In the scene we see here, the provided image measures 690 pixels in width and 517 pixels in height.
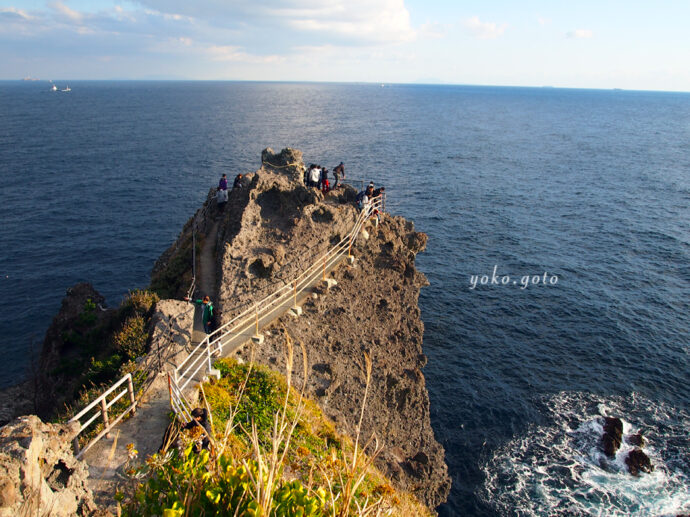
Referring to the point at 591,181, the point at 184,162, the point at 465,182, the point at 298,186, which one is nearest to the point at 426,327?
the point at 298,186

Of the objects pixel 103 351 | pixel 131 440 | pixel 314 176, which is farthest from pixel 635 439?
pixel 103 351

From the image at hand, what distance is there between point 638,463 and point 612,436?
1834 millimetres

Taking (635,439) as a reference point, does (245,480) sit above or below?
above

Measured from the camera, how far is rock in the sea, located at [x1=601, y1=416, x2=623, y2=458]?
2653 cm

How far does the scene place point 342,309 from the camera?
23.1 m

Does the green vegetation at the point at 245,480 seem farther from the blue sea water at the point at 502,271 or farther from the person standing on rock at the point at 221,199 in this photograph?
the person standing on rock at the point at 221,199

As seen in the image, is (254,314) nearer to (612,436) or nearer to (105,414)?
(105,414)

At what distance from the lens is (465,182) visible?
76.4 m

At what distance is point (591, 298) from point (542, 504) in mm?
23811

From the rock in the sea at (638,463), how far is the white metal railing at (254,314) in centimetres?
2043

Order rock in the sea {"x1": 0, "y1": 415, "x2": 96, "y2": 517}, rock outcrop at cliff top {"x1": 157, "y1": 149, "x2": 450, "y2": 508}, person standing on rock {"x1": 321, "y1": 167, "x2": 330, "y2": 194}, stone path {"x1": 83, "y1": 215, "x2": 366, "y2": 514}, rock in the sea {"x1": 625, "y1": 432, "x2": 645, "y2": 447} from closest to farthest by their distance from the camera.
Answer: rock in the sea {"x1": 0, "y1": 415, "x2": 96, "y2": 517} < stone path {"x1": 83, "y1": 215, "x2": 366, "y2": 514} < rock outcrop at cliff top {"x1": 157, "y1": 149, "x2": 450, "y2": 508} < rock in the sea {"x1": 625, "y1": 432, "x2": 645, "y2": 447} < person standing on rock {"x1": 321, "y1": 167, "x2": 330, "y2": 194}

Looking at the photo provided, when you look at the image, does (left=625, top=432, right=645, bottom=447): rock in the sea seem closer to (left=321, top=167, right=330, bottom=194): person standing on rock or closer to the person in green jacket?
(left=321, top=167, right=330, bottom=194): person standing on rock

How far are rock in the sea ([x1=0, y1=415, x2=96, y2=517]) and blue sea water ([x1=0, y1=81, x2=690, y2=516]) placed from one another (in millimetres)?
20778

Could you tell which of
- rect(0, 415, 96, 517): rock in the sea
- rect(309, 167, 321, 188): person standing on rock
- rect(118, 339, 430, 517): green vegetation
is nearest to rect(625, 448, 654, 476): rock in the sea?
rect(118, 339, 430, 517): green vegetation
